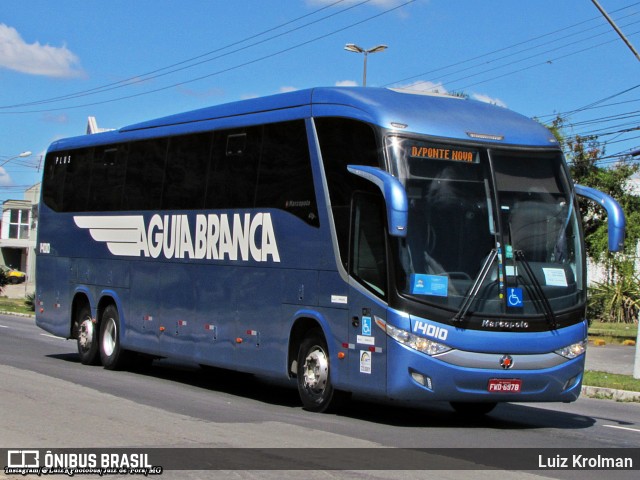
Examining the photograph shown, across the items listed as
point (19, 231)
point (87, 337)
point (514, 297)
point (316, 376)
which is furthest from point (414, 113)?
point (19, 231)

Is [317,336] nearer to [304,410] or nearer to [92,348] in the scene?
[304,410]

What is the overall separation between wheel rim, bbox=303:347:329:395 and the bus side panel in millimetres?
7970

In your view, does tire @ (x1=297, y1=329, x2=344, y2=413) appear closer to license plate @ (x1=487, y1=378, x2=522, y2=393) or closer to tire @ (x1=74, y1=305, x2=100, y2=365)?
license plate @ (x1=487, y1=378, x2=522, y2=393)

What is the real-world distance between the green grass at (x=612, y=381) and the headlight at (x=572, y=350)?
19.5 ft

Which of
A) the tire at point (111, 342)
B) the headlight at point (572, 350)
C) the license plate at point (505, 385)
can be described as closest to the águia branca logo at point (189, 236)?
the tire at point (111, 342)

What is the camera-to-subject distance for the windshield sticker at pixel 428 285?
38.9ft

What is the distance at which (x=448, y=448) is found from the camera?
10.6 metres

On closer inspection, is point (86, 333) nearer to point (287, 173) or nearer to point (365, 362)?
point (287, 173)

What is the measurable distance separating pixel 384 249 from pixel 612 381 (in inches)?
355

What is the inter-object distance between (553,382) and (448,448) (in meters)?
2.27

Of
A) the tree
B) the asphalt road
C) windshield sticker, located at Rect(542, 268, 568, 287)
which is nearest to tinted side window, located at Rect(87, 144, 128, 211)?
the asphalt road

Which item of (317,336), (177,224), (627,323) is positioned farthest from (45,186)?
(627,323)

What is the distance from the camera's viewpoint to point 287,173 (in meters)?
14.0

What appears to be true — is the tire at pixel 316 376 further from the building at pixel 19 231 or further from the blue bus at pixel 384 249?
the building at pixel 19 231
